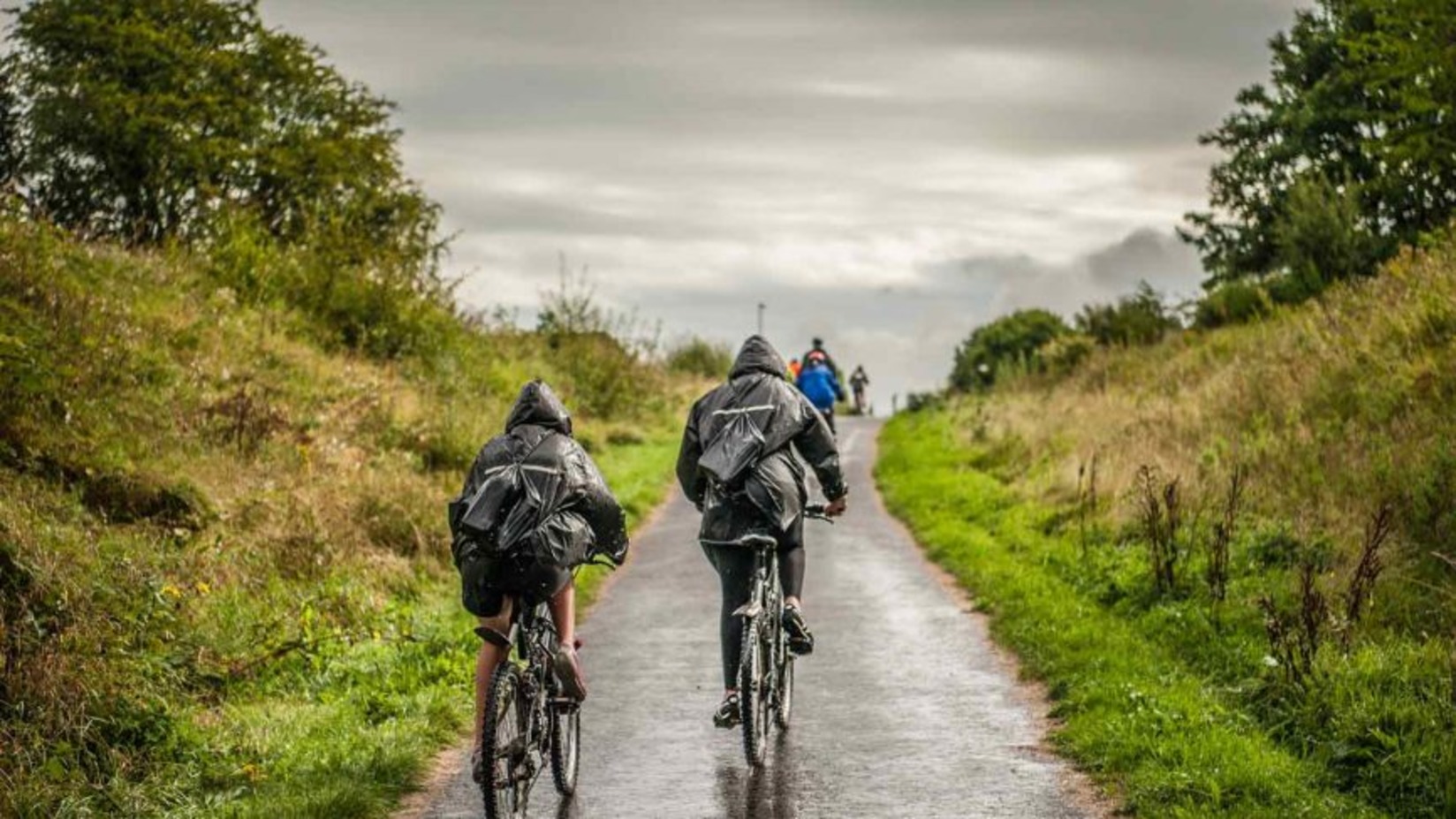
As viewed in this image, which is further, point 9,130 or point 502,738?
point 9,130

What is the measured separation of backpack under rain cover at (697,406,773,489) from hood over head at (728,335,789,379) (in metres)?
0.37

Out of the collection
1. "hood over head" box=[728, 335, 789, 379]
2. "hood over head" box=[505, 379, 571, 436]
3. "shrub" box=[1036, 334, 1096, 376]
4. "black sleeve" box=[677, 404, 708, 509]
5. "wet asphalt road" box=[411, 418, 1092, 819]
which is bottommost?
"wet asphalt road" box=[411, 418, 1092, 819]

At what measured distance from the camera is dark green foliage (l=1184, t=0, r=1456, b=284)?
17672mm

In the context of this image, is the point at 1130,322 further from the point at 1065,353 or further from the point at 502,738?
the point at 502,738

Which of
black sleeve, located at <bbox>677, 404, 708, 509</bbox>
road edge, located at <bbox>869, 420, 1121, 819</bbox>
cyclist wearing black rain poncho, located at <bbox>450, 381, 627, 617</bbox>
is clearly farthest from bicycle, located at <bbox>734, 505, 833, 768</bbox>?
road edge, located at <bbox>869, 420, 1121, 819</bbox>

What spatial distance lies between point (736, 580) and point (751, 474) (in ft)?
2.08

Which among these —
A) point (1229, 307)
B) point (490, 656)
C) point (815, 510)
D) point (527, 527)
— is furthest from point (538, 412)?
point (1229, 307)

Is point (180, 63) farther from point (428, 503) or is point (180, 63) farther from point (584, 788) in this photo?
point (584, 788)

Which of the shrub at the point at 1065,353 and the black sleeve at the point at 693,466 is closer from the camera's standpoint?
the black sleeve at the point at 693,466

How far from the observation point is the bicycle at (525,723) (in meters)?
6.82

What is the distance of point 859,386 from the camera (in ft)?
204

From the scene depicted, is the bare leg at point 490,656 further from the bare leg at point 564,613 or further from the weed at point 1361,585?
the weed at point 1361,585

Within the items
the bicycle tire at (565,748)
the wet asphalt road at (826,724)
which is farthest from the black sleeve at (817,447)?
the bicycle tire at (565,748)

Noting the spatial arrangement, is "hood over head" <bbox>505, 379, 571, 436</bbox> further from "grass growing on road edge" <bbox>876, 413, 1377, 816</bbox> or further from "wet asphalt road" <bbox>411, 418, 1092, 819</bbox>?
"grass growing on road edge" <bbox>876, 413, 1377, 816</bbox>
